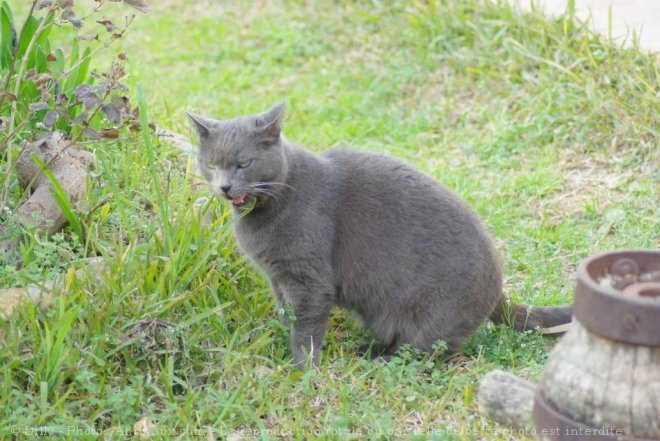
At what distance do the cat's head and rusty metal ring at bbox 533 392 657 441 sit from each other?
64.8 inches

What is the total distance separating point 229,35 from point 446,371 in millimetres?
5030

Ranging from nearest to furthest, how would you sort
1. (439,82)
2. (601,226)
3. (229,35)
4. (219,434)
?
(219,434) < (601,226) < (439,82) < (229,35)

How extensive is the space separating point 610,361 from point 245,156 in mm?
1870

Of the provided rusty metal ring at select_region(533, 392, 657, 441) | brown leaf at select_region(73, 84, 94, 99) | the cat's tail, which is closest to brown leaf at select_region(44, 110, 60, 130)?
brown leaf at select_region(73, 84, 94, 99)

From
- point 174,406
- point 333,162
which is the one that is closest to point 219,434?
point 174,406

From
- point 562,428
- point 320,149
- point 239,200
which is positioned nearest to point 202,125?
point 239,200

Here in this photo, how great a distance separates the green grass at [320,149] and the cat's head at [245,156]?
0.98 ft

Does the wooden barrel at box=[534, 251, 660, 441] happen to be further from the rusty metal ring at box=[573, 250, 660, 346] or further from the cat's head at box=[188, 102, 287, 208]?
the cat's head at box=[188, 102, 287, 208]

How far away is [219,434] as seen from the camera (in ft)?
10.0

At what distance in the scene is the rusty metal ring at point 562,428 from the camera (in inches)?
86.7

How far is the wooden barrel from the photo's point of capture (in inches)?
84.0

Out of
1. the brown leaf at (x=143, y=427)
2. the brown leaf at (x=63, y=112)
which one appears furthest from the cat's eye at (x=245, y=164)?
the brown leaf at (x=143, y=427)

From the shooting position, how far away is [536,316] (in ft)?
12.4

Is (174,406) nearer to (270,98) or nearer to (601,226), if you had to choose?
(601,226)
